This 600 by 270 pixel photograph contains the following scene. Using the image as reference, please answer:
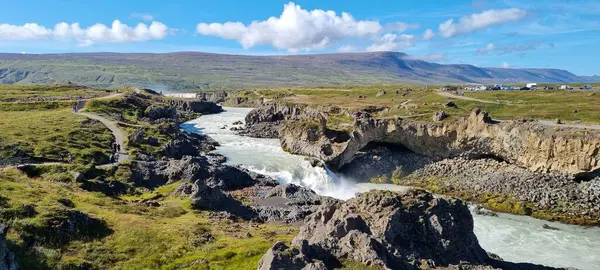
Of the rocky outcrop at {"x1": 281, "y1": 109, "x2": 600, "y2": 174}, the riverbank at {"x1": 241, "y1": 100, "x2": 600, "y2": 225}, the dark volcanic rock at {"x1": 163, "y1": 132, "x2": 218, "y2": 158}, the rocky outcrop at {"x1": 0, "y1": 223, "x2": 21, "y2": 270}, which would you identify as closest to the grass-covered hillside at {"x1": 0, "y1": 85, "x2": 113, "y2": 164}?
the dark volcanic rock at {"x1": 163, "y1": 132, "x2": 218, "y2": 158}

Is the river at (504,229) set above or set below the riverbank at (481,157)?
below

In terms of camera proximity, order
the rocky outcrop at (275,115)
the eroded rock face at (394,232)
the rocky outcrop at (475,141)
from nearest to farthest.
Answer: the eroded rock face at (394,232) → the rocky outcrop at (475,141) → the rocky outcrop at (275,115)

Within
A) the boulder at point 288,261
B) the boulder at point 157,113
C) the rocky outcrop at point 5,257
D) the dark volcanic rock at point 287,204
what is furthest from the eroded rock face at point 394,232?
the boulder at point 157,113

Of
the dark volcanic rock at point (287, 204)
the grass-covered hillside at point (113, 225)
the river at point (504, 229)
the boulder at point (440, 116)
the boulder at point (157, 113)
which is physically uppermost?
the boulder at point (440, 116)

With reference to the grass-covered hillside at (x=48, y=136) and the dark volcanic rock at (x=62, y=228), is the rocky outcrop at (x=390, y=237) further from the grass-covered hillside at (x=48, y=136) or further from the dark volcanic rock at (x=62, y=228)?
the grass-covered hillside at (x=48, y=136)

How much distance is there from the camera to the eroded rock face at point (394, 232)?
68.6 feet

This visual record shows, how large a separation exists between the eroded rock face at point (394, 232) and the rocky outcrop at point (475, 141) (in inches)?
1497

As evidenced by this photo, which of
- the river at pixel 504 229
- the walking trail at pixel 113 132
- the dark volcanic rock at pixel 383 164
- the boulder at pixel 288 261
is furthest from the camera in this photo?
the dark volcanic rock at pixel 383 164

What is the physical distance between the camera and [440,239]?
25.5m

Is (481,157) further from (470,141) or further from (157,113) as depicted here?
(157,113)

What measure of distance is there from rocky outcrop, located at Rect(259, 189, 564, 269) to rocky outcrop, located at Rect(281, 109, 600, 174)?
3452 centimetres

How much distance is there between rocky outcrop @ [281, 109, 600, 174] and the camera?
56562 mm

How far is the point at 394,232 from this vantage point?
2458 cm

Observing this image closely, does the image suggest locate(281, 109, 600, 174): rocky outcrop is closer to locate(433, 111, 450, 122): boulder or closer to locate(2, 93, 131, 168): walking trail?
locate(433, 111, 450, 122): boulder
